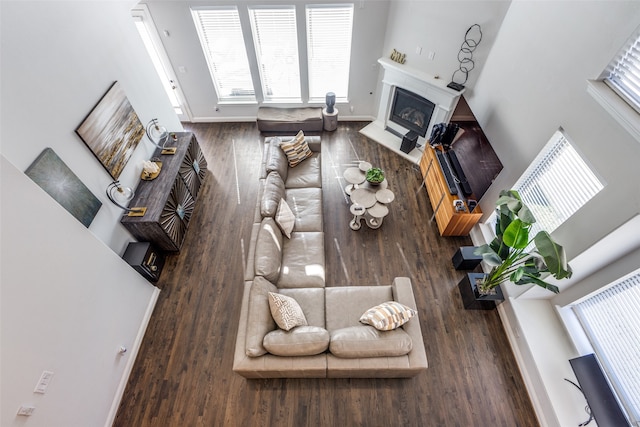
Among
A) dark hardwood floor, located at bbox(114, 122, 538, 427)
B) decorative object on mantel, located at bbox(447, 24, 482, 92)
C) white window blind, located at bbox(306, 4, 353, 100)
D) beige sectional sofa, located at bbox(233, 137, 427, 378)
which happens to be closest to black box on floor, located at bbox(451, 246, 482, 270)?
dark hardwood floor, located at bbox(114, 122, 538, 427)

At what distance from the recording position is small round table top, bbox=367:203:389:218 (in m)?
4.05

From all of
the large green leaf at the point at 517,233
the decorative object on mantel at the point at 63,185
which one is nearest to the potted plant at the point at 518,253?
the large green leaf at the point at 517,233

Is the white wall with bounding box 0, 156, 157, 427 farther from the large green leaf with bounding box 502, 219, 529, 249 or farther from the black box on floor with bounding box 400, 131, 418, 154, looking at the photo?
the black box on floor with bounding box 400, 131, 418, 154

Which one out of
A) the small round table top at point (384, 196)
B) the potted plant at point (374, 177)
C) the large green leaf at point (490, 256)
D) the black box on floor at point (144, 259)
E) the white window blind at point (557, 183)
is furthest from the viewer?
the potted plant at point (374, 177)

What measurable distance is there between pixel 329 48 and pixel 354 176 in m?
2.72

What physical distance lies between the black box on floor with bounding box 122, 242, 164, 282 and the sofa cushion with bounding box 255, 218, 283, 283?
155 cm

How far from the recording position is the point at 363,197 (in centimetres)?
421

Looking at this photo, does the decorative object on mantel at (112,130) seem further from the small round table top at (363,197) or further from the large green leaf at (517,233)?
the large green leaf at (517,233)

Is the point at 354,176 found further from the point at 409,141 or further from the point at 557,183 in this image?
the point at 557,183

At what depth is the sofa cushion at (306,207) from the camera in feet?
13.1

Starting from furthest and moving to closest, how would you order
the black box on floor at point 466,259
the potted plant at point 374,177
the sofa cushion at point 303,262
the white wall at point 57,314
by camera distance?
1. the potted plant at point 374,177
2. the black box on floor at point 466,259
3. the sofa cushion at point 303,262
4. the white wall at point 57,314

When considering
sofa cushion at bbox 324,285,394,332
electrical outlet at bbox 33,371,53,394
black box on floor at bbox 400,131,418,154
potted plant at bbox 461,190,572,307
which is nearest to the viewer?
electrical outlet at bbox 33,371,53,394

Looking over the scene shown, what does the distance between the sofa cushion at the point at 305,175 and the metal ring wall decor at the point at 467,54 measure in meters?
2.58

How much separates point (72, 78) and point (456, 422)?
553 cm
